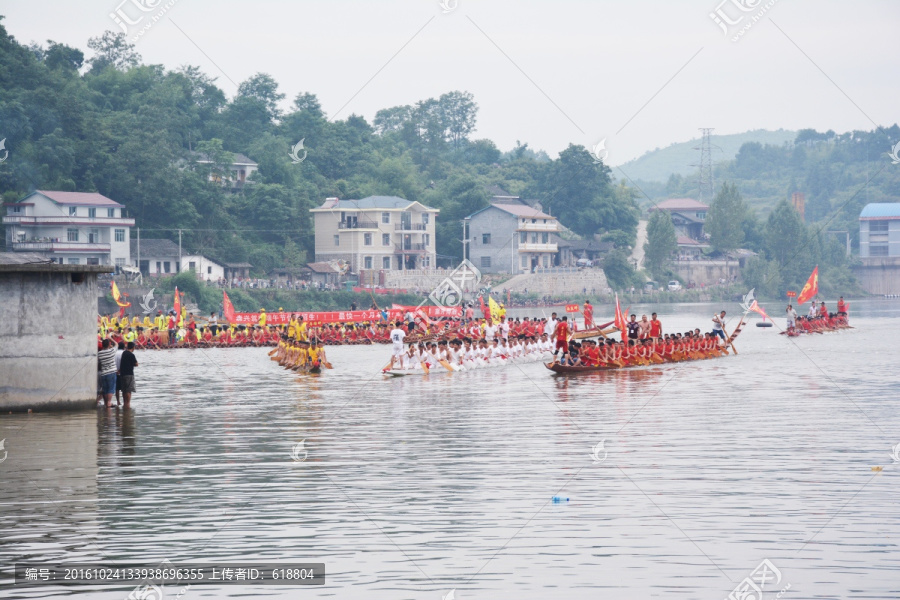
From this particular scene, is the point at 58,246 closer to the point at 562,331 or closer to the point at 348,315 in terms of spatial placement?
the point at 348,315

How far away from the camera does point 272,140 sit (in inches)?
3767

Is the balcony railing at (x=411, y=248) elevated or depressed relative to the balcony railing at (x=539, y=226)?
depressed

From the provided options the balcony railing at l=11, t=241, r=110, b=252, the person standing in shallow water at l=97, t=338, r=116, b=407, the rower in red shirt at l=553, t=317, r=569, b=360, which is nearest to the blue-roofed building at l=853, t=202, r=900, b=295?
the balcony railing at l=11, t=241, r=110, b=252

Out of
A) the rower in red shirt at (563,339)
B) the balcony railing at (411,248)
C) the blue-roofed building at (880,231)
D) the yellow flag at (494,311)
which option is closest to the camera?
the rower in red shirt at (563,339)

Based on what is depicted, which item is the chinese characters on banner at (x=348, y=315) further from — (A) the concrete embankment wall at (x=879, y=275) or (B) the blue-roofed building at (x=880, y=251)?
(B) the blue-roofed building at (x=880, y=251)

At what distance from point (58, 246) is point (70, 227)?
1.96 metres

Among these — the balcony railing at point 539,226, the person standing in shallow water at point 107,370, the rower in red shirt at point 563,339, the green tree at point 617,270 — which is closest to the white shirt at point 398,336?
the rower in red shirt at point 563,339

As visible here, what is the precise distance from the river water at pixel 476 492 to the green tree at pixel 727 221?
3756 inches

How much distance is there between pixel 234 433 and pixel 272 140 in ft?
255

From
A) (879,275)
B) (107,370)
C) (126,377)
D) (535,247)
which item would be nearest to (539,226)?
(535,247)

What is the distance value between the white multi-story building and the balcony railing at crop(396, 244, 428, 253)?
90.3 feet

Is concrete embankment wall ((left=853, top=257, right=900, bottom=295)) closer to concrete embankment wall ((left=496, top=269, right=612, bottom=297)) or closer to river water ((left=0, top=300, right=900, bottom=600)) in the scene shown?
concrete embankment wall ((left=496, top=269, right=612, bottom=297))

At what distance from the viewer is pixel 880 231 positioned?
13162 centimetres

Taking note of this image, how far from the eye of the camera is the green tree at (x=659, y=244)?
111 metres
